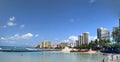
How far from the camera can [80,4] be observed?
7.14m

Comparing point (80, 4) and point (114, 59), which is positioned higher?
point (80, 4)

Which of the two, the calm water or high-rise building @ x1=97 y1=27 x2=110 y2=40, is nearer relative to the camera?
high-rise building @ x1=97 y1=27 x2=110 y2=40

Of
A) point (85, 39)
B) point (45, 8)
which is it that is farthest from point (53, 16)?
point (85, 39)

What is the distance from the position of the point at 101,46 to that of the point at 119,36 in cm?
349

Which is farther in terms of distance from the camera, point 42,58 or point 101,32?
point 42,58

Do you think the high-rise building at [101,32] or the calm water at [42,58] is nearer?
the high-rise building at [101,32]

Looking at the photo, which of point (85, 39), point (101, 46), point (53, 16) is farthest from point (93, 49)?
point (53, 16)

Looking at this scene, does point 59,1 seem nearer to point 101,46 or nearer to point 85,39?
point 85,39

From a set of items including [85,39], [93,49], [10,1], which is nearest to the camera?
[10,1]

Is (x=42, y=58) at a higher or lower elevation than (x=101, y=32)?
lower

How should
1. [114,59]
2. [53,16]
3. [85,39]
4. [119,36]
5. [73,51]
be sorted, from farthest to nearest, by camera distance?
[73,51]
[119,36]
[85,39]
[53,16]
[114,59]

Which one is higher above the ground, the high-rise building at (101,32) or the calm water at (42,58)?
the high-rise building at (101,32)

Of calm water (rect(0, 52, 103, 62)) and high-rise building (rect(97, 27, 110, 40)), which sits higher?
high-rise building (rect(97, 27, 110, 40))

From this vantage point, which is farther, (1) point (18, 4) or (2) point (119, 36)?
(2) point (119, 36)
